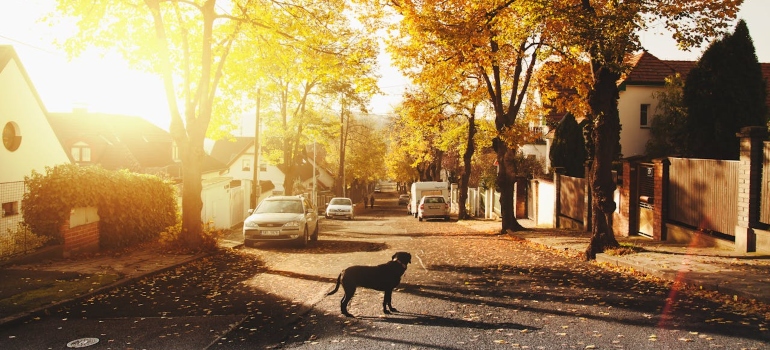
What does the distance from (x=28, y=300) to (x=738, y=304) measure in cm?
1008

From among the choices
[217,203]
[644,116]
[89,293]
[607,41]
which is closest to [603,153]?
[607,41]

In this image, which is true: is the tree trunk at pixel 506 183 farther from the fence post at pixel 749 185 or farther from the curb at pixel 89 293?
the curb at pixel 89 293

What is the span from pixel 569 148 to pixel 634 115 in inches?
232

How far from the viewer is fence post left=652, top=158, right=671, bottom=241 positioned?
658 inches

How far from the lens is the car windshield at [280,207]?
63.1 ft

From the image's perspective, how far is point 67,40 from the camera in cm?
1472

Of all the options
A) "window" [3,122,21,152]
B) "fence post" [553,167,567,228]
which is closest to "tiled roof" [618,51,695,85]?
"fence post" [553,167,567,228]

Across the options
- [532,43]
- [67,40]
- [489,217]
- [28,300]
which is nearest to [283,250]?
[67,40]

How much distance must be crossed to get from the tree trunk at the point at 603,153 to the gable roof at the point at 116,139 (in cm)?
3580

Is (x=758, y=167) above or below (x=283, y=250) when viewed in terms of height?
above

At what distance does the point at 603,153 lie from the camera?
14.2 m

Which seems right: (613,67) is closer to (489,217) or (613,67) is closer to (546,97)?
(546,97)

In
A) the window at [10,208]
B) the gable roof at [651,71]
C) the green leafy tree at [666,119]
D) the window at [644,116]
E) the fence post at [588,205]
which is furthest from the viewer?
the window at [644,116]

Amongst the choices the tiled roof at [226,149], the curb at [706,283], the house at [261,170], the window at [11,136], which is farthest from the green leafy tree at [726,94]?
the tiled roof at [226,149]
